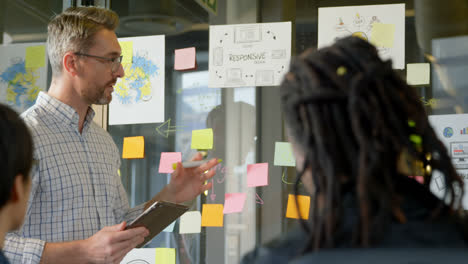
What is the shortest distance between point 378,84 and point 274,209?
58.2 inches

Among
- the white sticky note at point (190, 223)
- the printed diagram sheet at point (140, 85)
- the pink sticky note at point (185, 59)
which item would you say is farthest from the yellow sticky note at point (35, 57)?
the white sticky note at point (190, 223)

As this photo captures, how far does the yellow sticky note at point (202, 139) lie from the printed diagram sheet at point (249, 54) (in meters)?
0.21

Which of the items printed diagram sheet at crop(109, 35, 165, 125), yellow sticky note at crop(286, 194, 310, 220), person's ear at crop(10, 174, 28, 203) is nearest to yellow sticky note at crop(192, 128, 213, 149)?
printed diagram sheet at crop(109, 35, 165, 125)

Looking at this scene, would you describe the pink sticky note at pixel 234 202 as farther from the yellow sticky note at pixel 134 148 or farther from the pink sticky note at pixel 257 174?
the yellow sticky note at pixel 134 148

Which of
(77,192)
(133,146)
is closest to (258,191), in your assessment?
(133,146)

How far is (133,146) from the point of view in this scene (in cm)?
248

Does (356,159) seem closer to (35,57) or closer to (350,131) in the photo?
(350,131)

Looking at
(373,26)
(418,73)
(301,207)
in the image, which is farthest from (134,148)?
(418,73)

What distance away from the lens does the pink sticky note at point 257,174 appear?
2.26 meters

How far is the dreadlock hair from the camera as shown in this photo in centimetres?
78

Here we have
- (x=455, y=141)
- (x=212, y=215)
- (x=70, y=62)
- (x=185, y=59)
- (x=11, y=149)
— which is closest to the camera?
(x=11, y=149)

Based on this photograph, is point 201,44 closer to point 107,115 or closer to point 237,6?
point 237,6

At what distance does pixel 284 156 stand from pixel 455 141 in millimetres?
693

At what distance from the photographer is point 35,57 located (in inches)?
99.0
